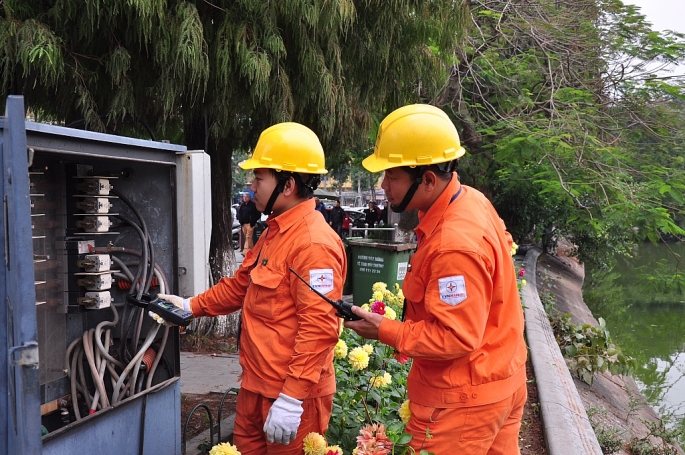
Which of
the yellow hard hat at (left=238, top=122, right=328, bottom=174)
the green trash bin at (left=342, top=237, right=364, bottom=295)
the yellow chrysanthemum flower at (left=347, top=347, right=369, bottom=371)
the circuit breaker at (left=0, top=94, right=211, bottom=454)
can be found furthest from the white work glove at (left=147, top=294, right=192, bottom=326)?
the green trash bin at (left=342, top=237, right=364, bottom=295)

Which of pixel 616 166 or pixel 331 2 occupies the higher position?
pixel 331 2

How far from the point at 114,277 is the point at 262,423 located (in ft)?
4.28

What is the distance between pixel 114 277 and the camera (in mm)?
4047

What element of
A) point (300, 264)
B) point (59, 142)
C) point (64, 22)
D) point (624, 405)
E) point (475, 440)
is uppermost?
point (64, 22)

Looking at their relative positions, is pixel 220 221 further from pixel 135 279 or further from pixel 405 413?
pixel 405 413

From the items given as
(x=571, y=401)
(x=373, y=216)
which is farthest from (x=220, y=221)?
(x=373, y=216)

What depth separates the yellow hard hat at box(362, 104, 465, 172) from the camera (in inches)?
112

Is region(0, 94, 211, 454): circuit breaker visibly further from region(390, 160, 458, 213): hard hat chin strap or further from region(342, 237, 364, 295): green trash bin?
region(342, 237, 364, 295): green trash bin

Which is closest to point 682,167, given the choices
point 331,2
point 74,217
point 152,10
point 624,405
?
point 624,405

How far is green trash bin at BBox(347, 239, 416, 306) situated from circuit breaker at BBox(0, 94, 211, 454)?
493 cm

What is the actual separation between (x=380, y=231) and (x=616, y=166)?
3917mm

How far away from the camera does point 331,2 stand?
5.27 metres

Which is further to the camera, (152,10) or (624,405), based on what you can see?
(624,405)

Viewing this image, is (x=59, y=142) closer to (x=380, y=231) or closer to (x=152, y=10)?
(x=152, y=10)
